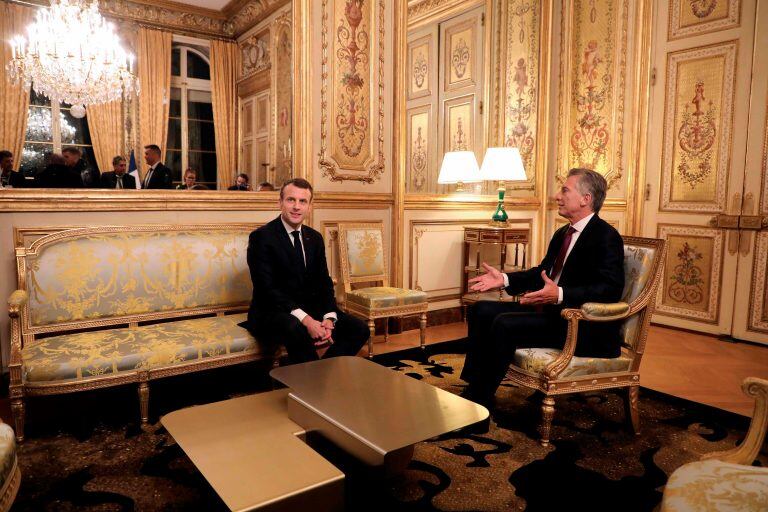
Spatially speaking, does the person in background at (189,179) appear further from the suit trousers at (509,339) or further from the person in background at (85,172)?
the suit trousers at (509,339)

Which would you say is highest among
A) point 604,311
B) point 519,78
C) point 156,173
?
point 519,78

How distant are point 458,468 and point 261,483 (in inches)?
33.8

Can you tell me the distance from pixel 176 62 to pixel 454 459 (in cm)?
646

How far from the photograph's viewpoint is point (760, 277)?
3.82 m

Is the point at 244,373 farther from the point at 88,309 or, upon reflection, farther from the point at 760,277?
the point at 760,277

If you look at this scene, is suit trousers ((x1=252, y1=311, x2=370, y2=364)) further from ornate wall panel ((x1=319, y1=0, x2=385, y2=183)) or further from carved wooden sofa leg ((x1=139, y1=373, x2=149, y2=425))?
ornate wall panel ((x1=319, y1=0, x2=385, y2=183))

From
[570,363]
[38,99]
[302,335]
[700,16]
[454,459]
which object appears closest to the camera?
[454,459]

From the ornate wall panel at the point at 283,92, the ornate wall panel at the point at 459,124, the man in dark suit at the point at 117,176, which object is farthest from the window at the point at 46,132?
the ornate wall panel at the point at 459,124

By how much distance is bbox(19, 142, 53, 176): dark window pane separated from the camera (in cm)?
579

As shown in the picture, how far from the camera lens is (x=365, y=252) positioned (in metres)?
3.77

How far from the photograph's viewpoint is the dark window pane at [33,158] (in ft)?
19.0

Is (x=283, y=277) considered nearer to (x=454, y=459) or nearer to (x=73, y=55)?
(x=454, y=459)

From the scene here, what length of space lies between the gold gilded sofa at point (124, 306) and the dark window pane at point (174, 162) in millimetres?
4176

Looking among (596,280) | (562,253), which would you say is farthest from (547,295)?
(562,253)
